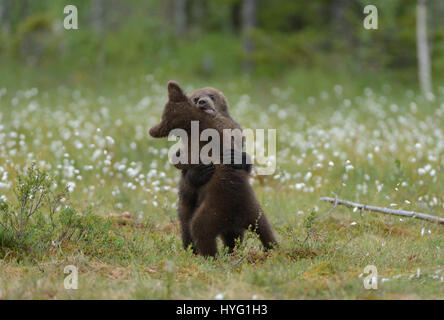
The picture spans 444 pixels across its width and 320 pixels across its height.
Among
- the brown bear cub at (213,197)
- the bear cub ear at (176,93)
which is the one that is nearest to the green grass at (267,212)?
the brown bear cub at (213,197)

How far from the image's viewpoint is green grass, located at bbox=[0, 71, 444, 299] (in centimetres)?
454

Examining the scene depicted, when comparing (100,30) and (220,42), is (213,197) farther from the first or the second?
(220,42)

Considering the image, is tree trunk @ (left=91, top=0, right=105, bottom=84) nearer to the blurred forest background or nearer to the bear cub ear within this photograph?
the blurred forest background

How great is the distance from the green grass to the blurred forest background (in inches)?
264

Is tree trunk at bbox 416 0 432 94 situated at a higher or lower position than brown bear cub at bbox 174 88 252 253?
higher

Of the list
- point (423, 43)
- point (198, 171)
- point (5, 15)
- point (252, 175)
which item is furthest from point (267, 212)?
point (5, 15)

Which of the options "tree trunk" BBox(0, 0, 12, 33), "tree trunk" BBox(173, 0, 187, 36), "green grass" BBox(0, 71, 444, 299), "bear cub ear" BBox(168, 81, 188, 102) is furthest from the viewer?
"tree trunk" BBox(173, 0, 187, 36)

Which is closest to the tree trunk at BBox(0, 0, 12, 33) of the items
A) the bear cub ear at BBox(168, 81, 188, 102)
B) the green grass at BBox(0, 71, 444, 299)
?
the green grass at BBox(0, 71, 444, 299)

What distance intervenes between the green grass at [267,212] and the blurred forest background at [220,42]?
6.70 m

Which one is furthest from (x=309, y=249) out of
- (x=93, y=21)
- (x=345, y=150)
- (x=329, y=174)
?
(x=93, y=21)

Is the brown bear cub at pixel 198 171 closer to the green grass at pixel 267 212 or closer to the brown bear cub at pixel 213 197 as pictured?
the brown bear cub at pixel 213 197

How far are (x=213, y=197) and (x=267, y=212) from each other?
2.58m

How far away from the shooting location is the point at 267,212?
743 centimetres

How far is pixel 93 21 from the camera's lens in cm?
2877
